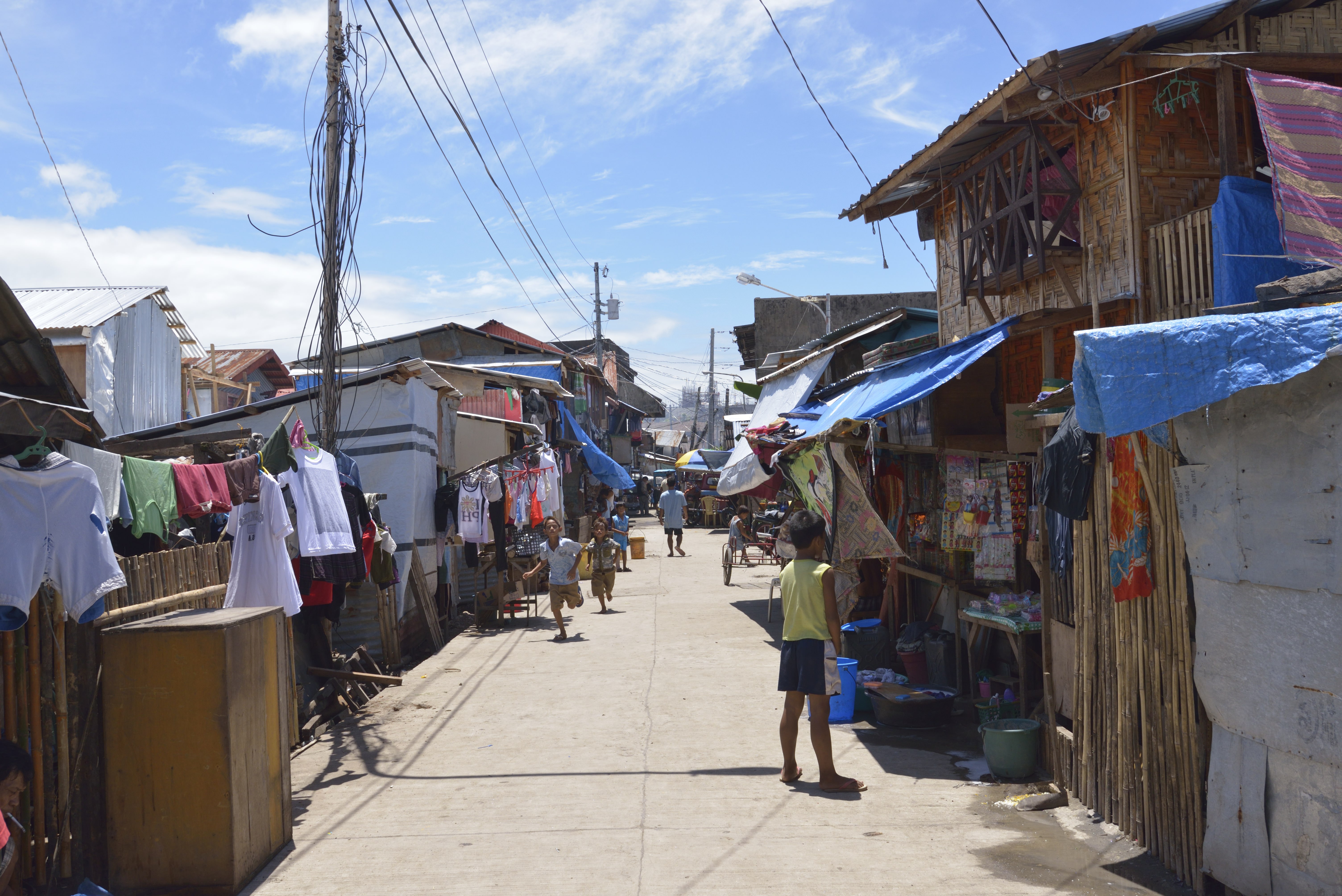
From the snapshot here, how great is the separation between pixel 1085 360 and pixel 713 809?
12.2 ft

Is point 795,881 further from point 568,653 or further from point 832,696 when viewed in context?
point 568,653

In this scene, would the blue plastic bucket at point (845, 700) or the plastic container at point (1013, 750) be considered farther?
the blue plastic bucket at point (845, 700)

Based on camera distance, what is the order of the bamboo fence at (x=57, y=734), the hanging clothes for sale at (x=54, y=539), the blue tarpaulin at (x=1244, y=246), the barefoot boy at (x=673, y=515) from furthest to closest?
the barefoot boy at (x=673, y=515) < the blue tarpaulin at (x=1244, y=246) < the bamboo fence at (x=57, y=734) < the hanging clothes for sale at (x=54, y=539)

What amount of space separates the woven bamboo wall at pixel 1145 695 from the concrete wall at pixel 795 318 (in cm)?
2857

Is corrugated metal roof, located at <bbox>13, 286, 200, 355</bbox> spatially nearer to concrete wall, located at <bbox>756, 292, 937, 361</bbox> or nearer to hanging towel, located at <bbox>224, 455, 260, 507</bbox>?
hanging towel, located at <bbox>224, 455, 260, 507</bbox>

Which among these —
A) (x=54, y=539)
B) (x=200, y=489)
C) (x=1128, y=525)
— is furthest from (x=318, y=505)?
(x=1128, y=525)

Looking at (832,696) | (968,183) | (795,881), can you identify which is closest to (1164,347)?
(795,881)

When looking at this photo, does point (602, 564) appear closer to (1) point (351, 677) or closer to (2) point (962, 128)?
(1) point (351, 677)

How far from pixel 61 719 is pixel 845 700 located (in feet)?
20.4

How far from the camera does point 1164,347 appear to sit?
4.13 m

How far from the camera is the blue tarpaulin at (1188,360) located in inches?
152

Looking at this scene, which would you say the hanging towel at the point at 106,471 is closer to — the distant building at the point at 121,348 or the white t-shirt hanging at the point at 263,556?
the white t-shirt hanging at the point at 263,556

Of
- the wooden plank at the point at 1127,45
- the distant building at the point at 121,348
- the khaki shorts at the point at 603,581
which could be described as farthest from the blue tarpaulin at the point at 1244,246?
the distant building at the point at 121,348

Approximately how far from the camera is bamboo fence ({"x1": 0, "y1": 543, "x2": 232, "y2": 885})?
4.74 m
